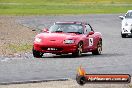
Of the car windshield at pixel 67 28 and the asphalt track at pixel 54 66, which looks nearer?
the asphalt track at pixel 54 66

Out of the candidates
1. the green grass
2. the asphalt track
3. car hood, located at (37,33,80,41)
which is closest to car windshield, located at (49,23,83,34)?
car hood, located at (37,33,80,41)

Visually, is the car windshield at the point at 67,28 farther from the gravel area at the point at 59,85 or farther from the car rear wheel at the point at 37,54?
the gravel area at the point at 59,85

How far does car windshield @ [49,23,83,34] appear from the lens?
83.3 feet

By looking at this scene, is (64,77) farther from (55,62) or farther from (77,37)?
(77,37)

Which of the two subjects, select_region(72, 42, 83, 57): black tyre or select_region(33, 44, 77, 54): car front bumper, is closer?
select_region(33, 44, 77, 54): car front bumper

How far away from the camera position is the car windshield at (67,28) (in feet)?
83.3

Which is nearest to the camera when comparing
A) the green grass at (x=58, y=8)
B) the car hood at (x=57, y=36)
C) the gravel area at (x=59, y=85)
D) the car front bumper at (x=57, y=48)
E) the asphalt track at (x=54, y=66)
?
the gravel area at (x=59, y=85)

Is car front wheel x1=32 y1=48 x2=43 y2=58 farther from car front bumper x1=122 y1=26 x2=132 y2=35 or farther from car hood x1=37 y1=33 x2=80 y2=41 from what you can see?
car front bumper x1=122 y1=26 x2=132 y2=35

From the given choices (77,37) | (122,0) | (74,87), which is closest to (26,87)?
(74,87)

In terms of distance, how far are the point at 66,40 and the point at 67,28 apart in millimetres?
1458

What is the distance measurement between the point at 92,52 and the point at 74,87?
1270 cm

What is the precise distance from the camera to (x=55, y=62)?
71.6 ft

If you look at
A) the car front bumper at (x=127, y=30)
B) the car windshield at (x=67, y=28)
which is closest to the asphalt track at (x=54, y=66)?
the car windshield at (x=67, y=28)

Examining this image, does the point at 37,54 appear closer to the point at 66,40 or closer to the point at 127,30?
the point at 66,40
